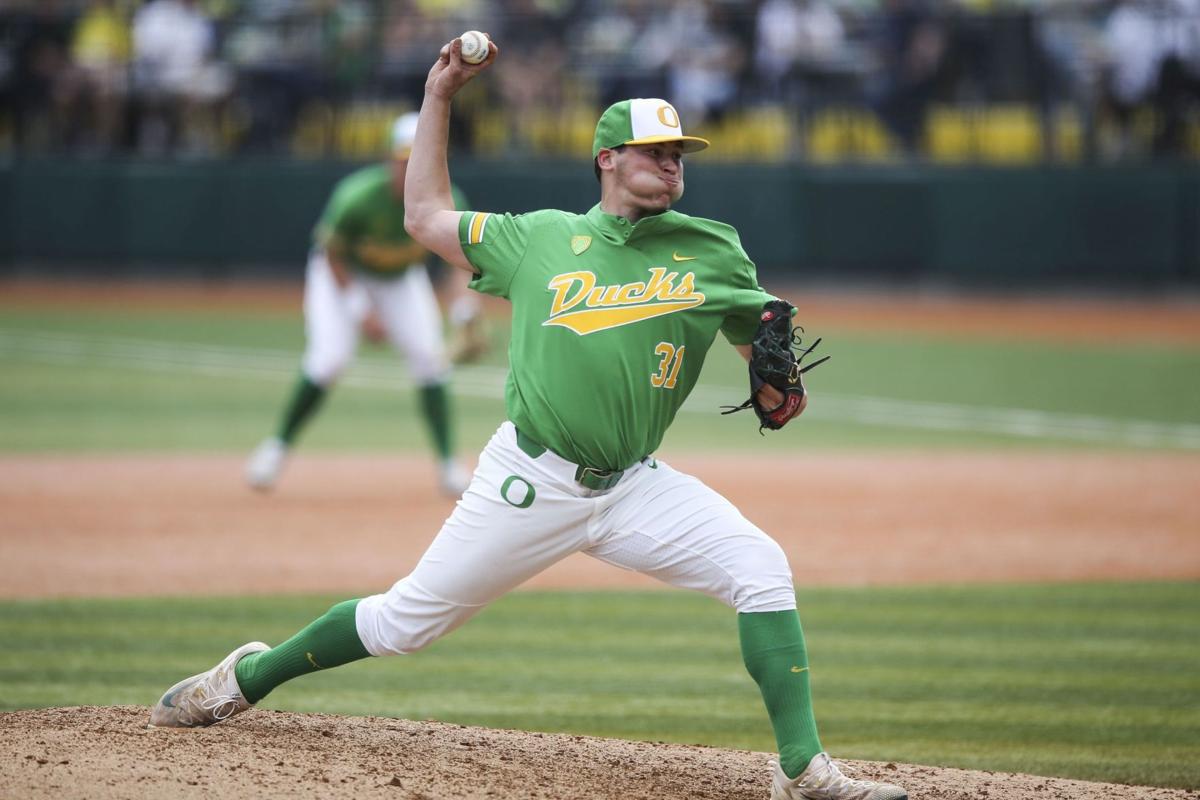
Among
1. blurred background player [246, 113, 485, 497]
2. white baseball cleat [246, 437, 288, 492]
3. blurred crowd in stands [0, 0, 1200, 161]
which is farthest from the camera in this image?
blurred crowd in stands [0, 0, 1200, 161]

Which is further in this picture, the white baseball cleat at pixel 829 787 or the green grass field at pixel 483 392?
the green grass field at pixel 483 392

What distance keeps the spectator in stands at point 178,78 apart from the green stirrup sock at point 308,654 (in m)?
17.7

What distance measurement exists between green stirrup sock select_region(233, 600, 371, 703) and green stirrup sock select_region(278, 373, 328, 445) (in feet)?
18.7

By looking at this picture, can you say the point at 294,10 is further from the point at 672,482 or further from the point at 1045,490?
the point at 672,482

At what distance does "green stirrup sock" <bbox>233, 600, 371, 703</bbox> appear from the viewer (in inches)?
194

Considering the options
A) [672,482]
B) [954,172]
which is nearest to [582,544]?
[672,482]

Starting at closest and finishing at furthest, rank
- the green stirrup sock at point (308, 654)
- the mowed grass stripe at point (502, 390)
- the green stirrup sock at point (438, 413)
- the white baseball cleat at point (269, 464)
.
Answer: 1. the green stirrup sock at point (308, 654)
2. the green stirrup sock at point (438, 413)
3. the white baseball cleat at point (269, 464)
4. the mowed grass stripe at point (502, 390)

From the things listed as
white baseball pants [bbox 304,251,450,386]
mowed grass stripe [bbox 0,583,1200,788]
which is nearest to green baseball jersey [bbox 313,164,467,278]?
white baseball pants [bbox 304,251,450,386]

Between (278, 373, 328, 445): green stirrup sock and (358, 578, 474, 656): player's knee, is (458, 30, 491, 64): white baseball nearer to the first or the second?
(358, 578, 474, 656): player's knee

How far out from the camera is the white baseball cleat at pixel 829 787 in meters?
4.52

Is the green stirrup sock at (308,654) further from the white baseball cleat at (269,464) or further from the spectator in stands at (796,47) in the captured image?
the spectator in stands at (796,47)

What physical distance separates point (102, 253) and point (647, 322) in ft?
61.8

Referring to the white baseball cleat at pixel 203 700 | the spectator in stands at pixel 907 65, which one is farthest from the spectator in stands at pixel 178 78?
the white baseball cleat at pixel 203 700

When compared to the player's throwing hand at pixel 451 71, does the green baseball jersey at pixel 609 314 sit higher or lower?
lower
